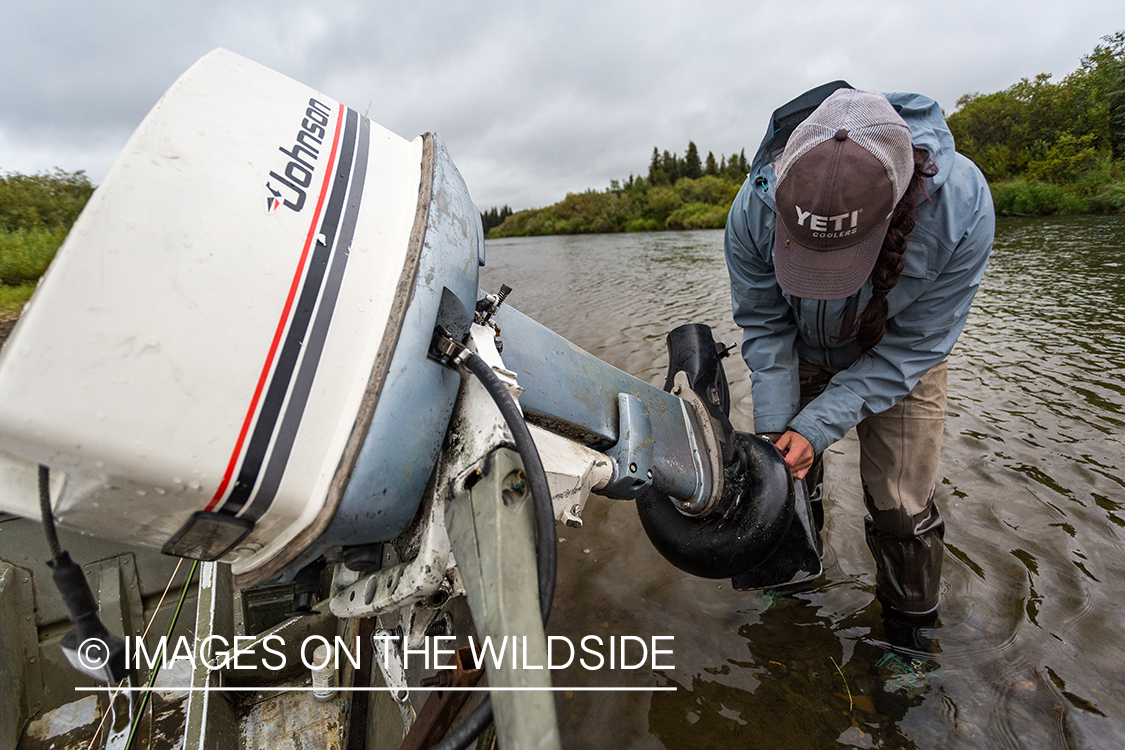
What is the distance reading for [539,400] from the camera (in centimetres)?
114

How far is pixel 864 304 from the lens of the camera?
157 centimetres

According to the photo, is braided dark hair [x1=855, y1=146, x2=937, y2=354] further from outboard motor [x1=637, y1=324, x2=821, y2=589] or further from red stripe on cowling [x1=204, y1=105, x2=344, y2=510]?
red stripe on cowling [x1=204, y1=105, x2=344, y2=510]

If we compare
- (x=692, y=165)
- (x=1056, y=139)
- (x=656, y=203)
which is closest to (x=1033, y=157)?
(x=1056, y=139)

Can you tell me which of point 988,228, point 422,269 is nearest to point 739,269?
point 988,228

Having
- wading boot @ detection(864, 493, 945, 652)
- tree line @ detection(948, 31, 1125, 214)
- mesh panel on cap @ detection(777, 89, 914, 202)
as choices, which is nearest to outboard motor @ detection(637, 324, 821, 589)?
wading boot @ detection(864, 493, 945, 652)

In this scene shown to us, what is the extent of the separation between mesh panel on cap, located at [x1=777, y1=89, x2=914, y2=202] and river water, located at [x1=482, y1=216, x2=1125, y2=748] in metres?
1.77

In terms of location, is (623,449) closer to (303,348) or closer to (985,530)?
(303,348)

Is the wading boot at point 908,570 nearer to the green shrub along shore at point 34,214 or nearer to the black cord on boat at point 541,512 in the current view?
the black cord on boat at point 541,512

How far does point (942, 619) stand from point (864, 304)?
4.95ft

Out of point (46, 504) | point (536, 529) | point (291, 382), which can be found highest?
point (291, 382)

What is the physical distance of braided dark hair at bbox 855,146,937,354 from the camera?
4.38 ft

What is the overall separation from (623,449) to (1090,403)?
169 inches

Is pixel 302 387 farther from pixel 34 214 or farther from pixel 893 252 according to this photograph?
pixel 34 214

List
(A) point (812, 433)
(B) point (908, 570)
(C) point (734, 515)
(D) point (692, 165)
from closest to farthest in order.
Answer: (C) point (734, 515), (A) point (812, 433), (B) point (908, 570), (D) point (692, 165)
